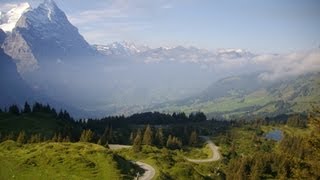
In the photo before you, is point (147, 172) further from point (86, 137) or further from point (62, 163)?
point (86, 137)

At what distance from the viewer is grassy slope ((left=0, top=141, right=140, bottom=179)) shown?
92.5m

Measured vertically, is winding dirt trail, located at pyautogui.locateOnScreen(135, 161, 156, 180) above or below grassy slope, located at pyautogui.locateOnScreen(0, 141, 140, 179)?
below

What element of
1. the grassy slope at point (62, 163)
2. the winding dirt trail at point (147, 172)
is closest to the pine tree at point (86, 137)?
the winding dirt trail at point (147, 172)

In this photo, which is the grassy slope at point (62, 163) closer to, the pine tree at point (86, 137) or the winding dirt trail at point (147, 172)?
the winding dirt trail at point (147, 172)

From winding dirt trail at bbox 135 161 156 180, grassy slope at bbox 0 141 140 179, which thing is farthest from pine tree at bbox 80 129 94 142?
grassy slope at bbox 0 141 140 179

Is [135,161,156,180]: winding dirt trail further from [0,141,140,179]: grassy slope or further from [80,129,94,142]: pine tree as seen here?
[80,129,94,142]: pine tree

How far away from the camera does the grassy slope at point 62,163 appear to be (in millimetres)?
92500

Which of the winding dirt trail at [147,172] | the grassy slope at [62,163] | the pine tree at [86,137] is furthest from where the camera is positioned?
the pine tree at [86,137]

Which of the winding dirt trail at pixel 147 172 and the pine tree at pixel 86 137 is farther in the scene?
the pine tree at pixel 86 137

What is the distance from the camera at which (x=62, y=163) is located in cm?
10012

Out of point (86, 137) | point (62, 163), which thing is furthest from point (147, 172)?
point (86, 137)

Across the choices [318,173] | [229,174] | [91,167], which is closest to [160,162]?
[229,174]

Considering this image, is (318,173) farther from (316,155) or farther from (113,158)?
(113,158)

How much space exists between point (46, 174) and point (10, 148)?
35936 millimetres
